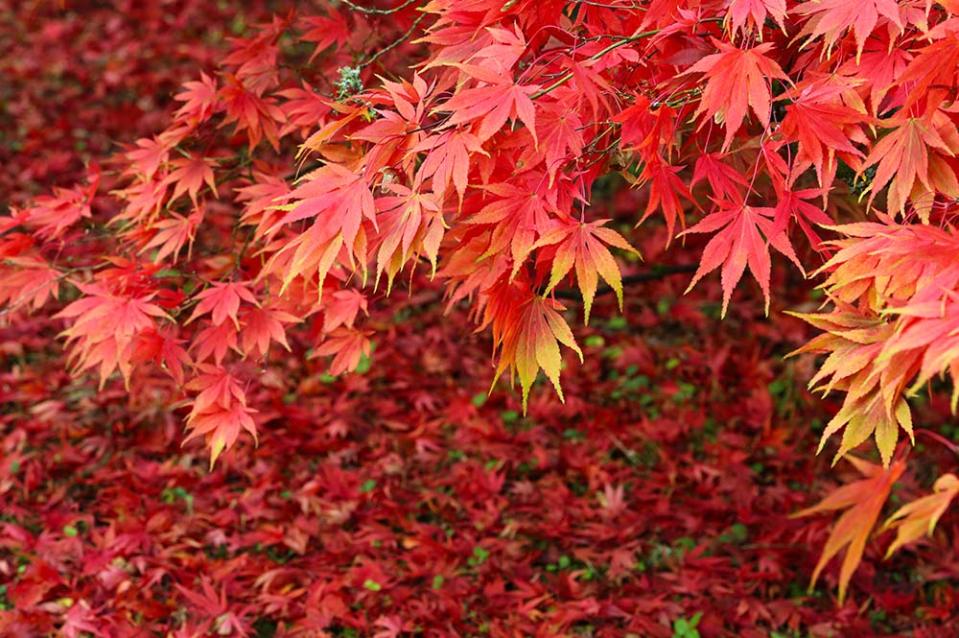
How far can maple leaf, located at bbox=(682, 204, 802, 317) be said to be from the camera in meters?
1.87

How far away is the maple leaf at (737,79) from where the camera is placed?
1.76 m

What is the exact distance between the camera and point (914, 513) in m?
1.80

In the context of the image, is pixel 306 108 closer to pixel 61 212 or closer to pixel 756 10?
pixel 61 212

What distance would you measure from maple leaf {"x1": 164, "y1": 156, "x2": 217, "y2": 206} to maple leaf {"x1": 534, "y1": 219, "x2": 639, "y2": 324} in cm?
115

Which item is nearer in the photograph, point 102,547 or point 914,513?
point 914,513

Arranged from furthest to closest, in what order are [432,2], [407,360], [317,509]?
[407,360], [317,509], [432,2]

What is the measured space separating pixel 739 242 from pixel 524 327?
445 mm

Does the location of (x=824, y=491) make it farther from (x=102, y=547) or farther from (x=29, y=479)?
(x=29, y=479)

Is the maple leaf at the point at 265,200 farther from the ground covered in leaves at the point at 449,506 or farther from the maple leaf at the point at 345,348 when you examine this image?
the ground covered in leaves at the point at 449,506

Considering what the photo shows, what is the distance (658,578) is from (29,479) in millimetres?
2477

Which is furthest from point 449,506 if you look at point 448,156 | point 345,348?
point 448,156

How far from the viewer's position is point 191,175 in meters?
2.68

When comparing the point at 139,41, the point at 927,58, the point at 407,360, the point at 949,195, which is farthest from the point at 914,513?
the point at 139,41

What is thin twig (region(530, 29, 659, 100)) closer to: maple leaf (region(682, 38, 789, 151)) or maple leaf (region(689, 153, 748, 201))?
maple leaf (region(682, 38, 789, 151))
